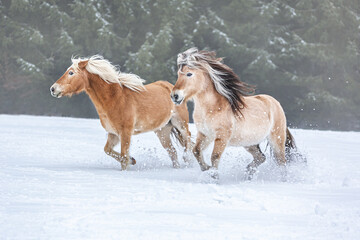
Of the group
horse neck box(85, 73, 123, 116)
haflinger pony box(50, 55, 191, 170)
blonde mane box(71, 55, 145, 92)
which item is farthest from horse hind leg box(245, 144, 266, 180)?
horse neck box(85, 73, 123, 116)

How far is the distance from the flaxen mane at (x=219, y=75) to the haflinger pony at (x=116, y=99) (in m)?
1.24

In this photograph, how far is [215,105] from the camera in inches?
203

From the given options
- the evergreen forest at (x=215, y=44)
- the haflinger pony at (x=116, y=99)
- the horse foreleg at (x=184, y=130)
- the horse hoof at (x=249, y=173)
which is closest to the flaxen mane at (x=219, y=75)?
the horse hoof at (x=249, y=173)

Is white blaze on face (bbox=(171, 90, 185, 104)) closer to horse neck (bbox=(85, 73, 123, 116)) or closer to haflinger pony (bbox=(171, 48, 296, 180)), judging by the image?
haflinger pony (bbox=(171, 48, 296, 180))

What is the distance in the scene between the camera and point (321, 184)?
17.4ft

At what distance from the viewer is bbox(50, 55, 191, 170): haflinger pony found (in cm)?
600

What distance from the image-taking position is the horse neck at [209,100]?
202 inches

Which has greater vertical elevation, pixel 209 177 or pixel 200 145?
pixel 200 145

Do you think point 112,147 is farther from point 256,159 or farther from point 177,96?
point 256,159

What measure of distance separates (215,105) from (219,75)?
385 millimetres

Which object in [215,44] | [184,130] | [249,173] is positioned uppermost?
[249,173]

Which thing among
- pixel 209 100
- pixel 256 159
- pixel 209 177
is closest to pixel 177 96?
pixel 209 100

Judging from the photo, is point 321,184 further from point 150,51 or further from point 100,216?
point 150,51

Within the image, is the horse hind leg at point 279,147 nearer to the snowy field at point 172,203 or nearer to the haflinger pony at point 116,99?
the snowy field at point 172,203
